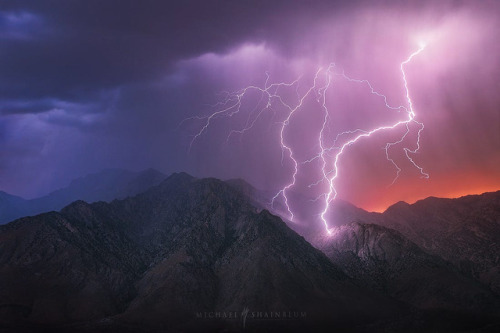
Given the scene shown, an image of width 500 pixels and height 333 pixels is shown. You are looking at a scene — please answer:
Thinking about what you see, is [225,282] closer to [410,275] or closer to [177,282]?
[177,282]

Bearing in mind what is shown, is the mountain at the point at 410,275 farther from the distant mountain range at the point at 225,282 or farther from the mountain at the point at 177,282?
the mountain at the point at 177,282

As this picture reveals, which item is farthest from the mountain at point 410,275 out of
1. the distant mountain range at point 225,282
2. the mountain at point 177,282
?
the mountain at point 177,282

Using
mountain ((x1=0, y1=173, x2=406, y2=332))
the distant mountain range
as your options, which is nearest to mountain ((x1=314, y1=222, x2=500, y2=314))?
the distant mountain range

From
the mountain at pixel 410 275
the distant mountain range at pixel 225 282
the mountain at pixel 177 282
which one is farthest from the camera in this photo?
the mountain at pixel 410 275

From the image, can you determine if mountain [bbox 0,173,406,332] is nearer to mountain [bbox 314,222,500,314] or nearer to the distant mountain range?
the distant mountain range

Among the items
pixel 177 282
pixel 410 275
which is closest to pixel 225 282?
pixel 177 282
